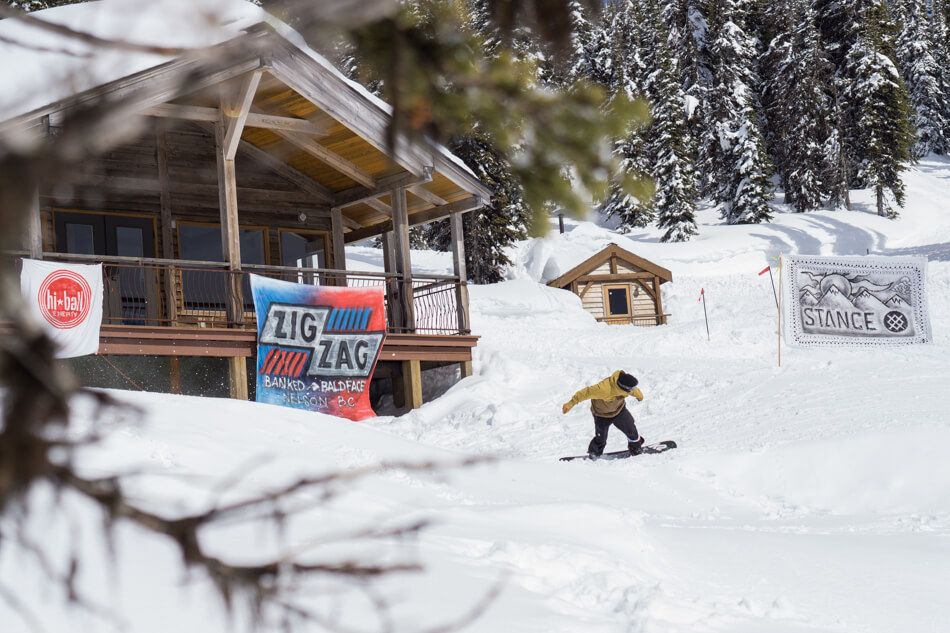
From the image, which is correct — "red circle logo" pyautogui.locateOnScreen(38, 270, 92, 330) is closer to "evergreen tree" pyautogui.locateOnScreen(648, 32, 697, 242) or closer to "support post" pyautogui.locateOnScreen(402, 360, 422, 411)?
"support post" pyautogui.locateOnScreen(402, 360, 422, 411)

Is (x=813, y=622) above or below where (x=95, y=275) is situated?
below

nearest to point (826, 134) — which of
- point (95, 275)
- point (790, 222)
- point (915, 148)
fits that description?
point (790, 222)

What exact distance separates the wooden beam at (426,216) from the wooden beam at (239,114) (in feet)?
13.9

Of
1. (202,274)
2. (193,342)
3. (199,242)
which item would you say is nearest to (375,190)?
(199,242)

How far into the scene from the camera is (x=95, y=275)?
12.1 metres

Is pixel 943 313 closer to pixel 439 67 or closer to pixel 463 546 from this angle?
pixel 463 546

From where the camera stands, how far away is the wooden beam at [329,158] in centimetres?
1574

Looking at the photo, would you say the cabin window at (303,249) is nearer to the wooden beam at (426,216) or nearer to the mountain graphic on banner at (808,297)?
the wooden beam at (426,216)

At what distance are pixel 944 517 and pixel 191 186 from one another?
12751mm

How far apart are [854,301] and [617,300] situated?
16.5 meters

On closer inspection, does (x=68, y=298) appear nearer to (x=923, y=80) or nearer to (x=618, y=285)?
→ (x=618, y=285)

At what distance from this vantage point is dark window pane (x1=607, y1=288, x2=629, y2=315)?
33.4 m

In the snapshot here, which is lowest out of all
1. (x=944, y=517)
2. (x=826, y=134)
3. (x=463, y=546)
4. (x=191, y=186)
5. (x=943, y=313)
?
(x=944, y=517)

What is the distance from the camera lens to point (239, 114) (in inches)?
518
